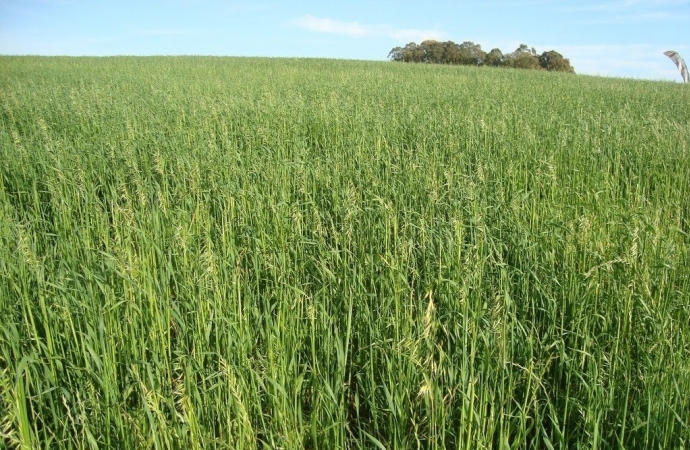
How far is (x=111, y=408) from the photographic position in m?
1.83

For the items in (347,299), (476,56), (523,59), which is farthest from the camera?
(476,56)

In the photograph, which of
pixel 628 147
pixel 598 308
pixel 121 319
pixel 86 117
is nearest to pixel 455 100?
pixel 628 147

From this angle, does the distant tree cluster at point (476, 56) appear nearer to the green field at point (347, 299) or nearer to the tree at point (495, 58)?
the tree at point (495, 58)

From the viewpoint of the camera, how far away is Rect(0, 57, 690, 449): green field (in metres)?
1.83

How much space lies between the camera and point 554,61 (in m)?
49.0

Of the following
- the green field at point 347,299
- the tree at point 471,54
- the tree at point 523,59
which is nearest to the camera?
the green field at point 347,299

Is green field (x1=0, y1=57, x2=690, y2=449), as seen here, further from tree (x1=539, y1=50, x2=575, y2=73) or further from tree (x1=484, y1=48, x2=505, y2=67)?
tree (x1=539, y1=50, x2=575, y2=73)

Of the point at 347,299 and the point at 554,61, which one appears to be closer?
the point at 347,299

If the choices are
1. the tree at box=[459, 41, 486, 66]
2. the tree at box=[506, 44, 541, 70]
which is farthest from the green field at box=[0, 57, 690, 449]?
the tree at box=[459, 41, 486, 66]

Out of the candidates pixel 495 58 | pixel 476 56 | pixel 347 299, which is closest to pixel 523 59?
pixel 495 58

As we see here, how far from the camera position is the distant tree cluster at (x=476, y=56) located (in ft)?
158

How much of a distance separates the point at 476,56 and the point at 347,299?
54423 mm

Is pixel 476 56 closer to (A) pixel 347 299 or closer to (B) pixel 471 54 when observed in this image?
(B) pixel 471 54

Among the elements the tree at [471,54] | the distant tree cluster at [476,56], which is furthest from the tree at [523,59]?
the tree at [471,54]
